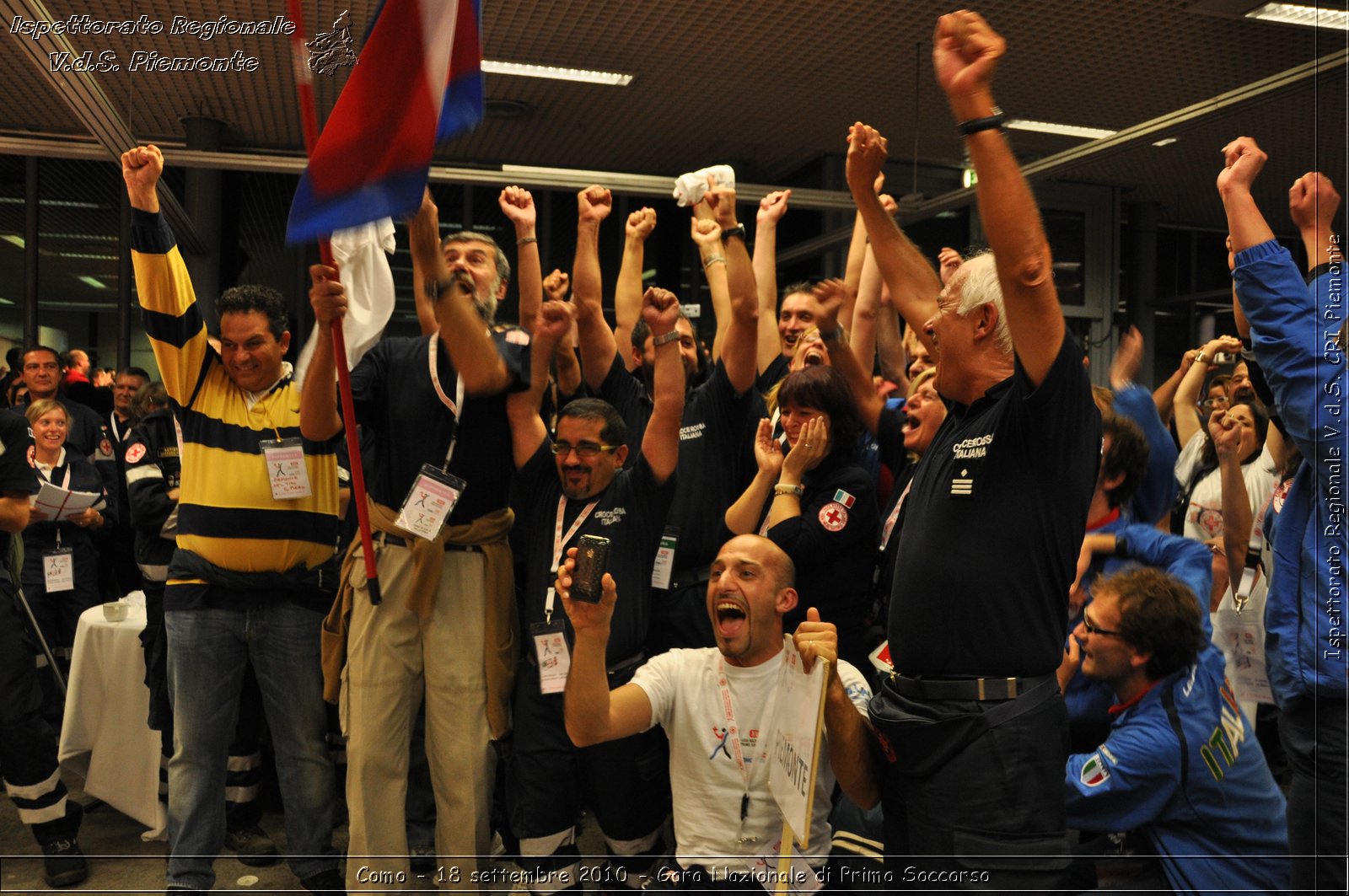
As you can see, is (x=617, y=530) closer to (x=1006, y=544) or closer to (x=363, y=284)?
(x=363, y=284)

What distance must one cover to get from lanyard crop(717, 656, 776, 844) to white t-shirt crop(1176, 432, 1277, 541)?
8.24 ft

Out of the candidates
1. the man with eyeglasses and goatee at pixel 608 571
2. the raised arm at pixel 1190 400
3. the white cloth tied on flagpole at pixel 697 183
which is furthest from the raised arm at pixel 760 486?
the raised arm at pixel 1190 400

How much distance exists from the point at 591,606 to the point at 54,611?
13.3ft

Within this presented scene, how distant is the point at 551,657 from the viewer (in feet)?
9.08

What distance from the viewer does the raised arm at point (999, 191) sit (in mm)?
1640

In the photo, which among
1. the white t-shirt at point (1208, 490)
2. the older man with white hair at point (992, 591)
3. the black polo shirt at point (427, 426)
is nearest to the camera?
the older man with white hair at point (992, 591)

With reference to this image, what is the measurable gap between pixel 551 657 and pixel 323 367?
0.98 metres

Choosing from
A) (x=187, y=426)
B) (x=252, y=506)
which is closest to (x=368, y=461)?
(x=252, y=506)

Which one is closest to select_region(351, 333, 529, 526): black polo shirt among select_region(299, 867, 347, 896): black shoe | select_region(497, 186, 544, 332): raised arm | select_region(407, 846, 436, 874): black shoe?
select_region(497, 186, 544, 332): raised arm

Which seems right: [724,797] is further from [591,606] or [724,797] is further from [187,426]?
[187,426]

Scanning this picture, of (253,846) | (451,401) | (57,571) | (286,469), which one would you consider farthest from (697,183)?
(57,571)

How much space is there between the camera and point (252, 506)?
10.5 ft

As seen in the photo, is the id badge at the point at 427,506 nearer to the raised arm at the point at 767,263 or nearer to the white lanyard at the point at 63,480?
the raised arm at the point at 767,263

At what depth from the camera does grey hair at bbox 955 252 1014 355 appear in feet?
6.28
